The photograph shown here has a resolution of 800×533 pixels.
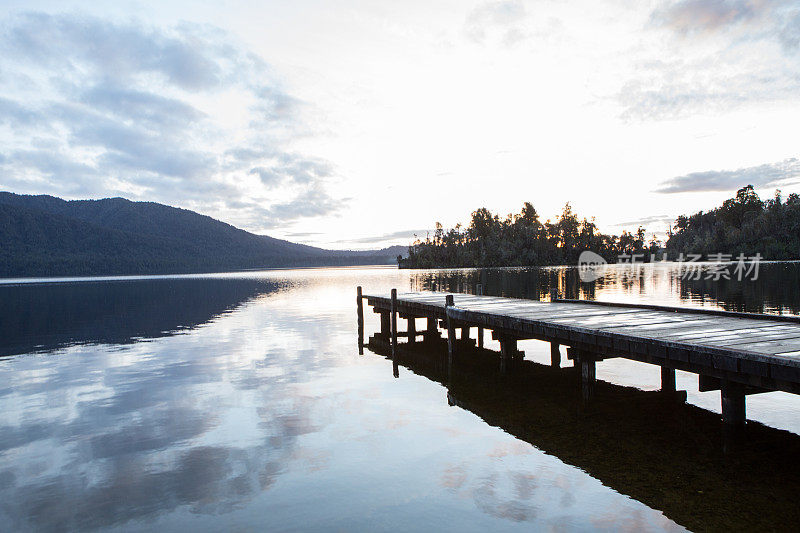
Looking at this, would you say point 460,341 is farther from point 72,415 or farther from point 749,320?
point 72,415

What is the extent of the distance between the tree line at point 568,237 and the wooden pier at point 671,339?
154207 millimetres

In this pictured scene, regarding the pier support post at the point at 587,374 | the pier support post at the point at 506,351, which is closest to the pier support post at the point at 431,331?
the pier support post at the point at 506,351

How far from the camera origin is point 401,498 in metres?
8.63

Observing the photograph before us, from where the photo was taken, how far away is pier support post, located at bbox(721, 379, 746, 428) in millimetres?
9797

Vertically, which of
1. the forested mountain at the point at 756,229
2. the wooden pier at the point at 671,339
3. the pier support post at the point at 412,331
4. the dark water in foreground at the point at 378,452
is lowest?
the dark water in foreground at the point at 378,452

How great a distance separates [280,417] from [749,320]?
1226 cm

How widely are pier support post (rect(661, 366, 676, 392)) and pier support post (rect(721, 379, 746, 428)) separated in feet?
13.8

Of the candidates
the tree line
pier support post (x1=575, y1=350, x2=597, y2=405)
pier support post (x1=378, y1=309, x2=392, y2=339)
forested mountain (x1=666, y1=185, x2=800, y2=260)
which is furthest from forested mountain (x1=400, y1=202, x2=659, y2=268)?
pier support post (x1=575, y1=350, x2=597, y2=405)

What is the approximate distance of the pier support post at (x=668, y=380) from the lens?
1415cm

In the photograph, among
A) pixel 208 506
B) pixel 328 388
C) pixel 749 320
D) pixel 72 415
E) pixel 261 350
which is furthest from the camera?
pixel 261 350

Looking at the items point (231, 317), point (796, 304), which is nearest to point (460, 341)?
point (231, 317)

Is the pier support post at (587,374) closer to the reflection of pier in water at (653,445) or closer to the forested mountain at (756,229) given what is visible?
the reflection of pier in water at (653,445)

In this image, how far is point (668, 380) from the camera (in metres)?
14.2

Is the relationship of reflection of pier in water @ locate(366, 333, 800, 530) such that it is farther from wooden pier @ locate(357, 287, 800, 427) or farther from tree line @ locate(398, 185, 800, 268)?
tree line @ locate(398, 185, 800, 268)
